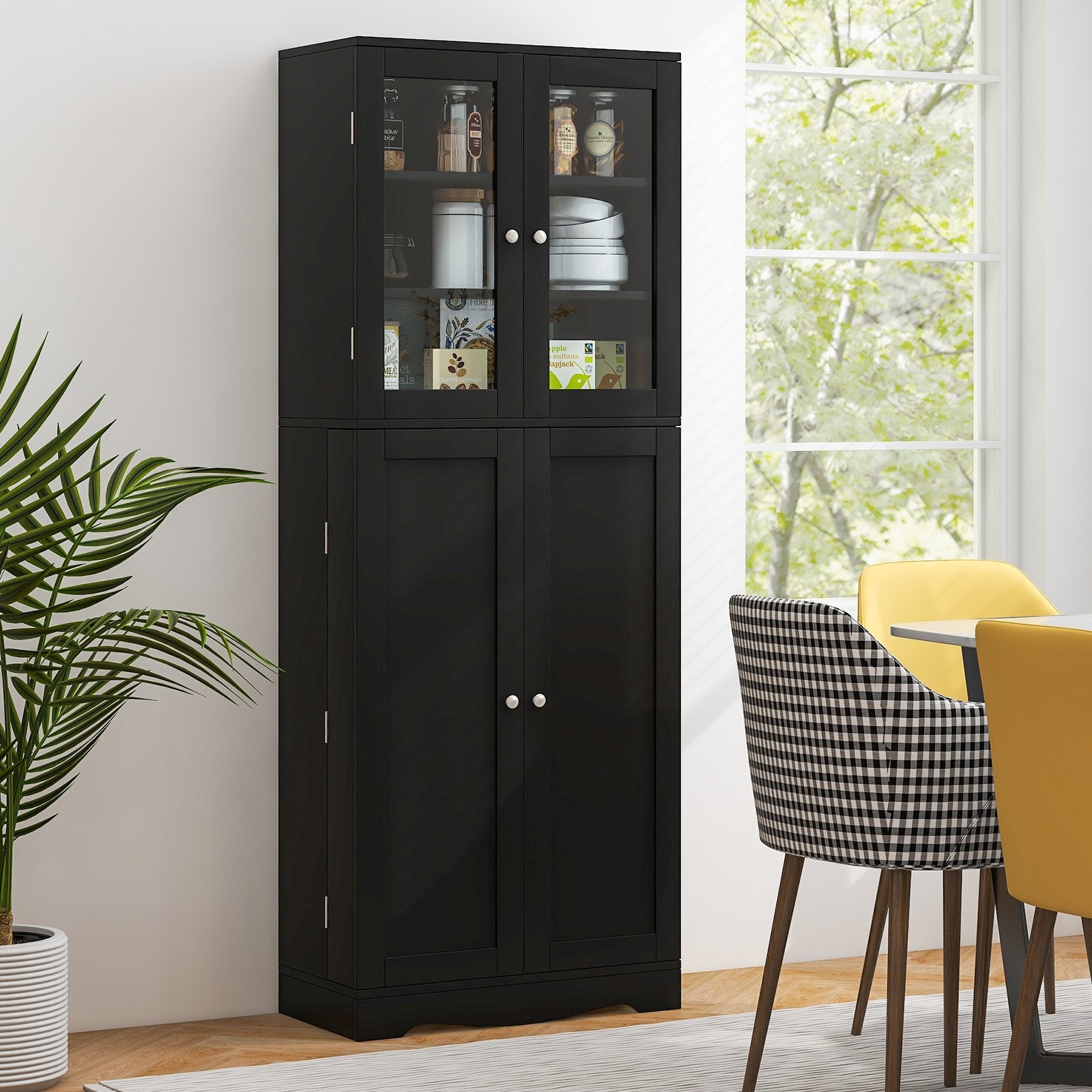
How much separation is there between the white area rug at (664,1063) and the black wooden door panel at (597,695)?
25 centimetres

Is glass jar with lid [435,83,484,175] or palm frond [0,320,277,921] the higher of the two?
glass jar with lid [435,83,484,175]

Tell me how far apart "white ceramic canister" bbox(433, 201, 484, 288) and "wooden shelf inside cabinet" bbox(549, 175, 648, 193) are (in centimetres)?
19

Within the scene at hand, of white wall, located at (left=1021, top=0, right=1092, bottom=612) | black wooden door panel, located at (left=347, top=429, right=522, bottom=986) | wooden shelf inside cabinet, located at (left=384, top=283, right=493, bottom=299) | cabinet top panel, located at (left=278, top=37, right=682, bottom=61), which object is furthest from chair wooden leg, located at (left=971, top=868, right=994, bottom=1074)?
cabinet top panel, located at (left=278, top=37, right=682, bottom=61)

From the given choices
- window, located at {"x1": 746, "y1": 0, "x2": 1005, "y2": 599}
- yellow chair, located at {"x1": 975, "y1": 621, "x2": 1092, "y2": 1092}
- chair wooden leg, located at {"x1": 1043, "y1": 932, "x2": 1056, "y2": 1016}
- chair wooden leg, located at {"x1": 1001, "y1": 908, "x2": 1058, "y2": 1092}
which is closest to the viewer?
yellow chair, located at {"x1": 975, "y1": 621, "x2": 1092, "y2": 1092}

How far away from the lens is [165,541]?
383 cm

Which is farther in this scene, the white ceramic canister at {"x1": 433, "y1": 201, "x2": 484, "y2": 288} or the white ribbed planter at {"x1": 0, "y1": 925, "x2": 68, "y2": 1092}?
the white ceramic canister at {"x1": 433, "y1": 201, "x2": 484, "y2": 288}

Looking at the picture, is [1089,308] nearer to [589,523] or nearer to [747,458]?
[747,458]

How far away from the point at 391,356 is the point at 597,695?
2.81 feet

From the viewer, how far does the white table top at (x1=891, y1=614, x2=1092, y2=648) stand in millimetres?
3242

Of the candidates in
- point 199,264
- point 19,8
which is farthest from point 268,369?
point 19,8

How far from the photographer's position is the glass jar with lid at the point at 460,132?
3.67m

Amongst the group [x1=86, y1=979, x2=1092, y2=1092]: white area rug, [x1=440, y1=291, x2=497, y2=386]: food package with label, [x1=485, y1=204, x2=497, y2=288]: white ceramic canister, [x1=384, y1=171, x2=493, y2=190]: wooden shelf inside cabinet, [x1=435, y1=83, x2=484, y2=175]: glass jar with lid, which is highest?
[x1=435, y1=83, x2=484, y2=175]: glass jar with lid

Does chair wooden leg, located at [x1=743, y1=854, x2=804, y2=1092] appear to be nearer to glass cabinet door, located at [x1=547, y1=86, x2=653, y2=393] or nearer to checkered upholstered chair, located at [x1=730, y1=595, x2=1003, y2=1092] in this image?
checkered upholstered chair, located at [x1=730, y1=595, x2=1003, y2=1092]

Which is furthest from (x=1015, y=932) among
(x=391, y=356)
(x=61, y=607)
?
(x=61, y=607)
